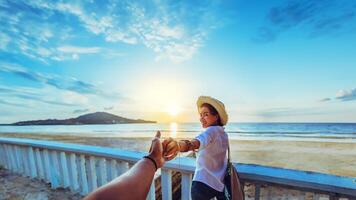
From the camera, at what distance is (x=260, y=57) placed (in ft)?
16.5

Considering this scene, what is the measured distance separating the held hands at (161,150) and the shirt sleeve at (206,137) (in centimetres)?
39

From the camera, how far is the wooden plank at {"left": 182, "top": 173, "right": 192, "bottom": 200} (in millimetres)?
1532

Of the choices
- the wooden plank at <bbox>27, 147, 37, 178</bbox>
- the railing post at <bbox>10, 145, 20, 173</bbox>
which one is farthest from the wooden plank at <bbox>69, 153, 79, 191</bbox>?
the railing post at <bbox>10, 145, 20, 173</bbox>

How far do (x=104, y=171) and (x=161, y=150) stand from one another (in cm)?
173

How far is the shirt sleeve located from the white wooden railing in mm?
368

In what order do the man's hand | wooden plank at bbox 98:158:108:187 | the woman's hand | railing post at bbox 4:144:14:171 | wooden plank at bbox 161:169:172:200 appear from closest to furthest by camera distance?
the man's hand, the woman's hand, wooden plank at bbox 161:169:172:200, wooden plank at bbox 98:158:108:187, railing post at bbox 4:144:14:171

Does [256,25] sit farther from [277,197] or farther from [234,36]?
[277,197]

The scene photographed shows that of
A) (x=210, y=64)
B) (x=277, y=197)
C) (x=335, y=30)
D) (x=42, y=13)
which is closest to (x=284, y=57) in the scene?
(x=335, y=30)

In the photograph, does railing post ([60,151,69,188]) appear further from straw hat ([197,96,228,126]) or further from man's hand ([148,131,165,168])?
man's hand ([148,131,165,168])

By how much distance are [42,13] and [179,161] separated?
3.26 meters

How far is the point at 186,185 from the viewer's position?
1.56 m

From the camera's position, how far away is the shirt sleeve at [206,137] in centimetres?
109

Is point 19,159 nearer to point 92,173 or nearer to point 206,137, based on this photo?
point 92,173

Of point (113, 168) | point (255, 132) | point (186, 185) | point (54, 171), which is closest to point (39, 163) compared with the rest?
point (54, 171)
